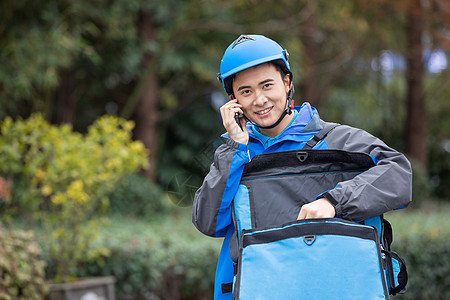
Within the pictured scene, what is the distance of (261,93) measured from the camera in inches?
86.1

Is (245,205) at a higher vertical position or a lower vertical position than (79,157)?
lower

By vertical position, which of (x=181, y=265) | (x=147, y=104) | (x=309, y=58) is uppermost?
(x=309, y=58)

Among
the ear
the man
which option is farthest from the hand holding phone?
the ear

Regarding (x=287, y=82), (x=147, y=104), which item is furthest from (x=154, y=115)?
(x=287, y=82)

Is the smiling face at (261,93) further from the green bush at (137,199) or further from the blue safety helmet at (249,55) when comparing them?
the green bush at (137,199)

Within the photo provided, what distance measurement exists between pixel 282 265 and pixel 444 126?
17942 mm

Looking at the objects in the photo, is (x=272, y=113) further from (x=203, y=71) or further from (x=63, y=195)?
(x=203, y=71)

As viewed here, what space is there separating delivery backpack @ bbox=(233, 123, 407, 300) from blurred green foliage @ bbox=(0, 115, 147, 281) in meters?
3.44

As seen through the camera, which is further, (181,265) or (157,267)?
(181,265)

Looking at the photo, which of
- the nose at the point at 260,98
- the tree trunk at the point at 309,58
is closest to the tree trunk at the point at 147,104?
the tree trunk at the point at 309,58

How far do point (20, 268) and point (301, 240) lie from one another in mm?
3309

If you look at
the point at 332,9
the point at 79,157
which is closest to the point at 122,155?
the point at 79,157

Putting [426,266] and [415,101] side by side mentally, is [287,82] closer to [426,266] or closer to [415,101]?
[426,266]

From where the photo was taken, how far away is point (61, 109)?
1183 centimetres
